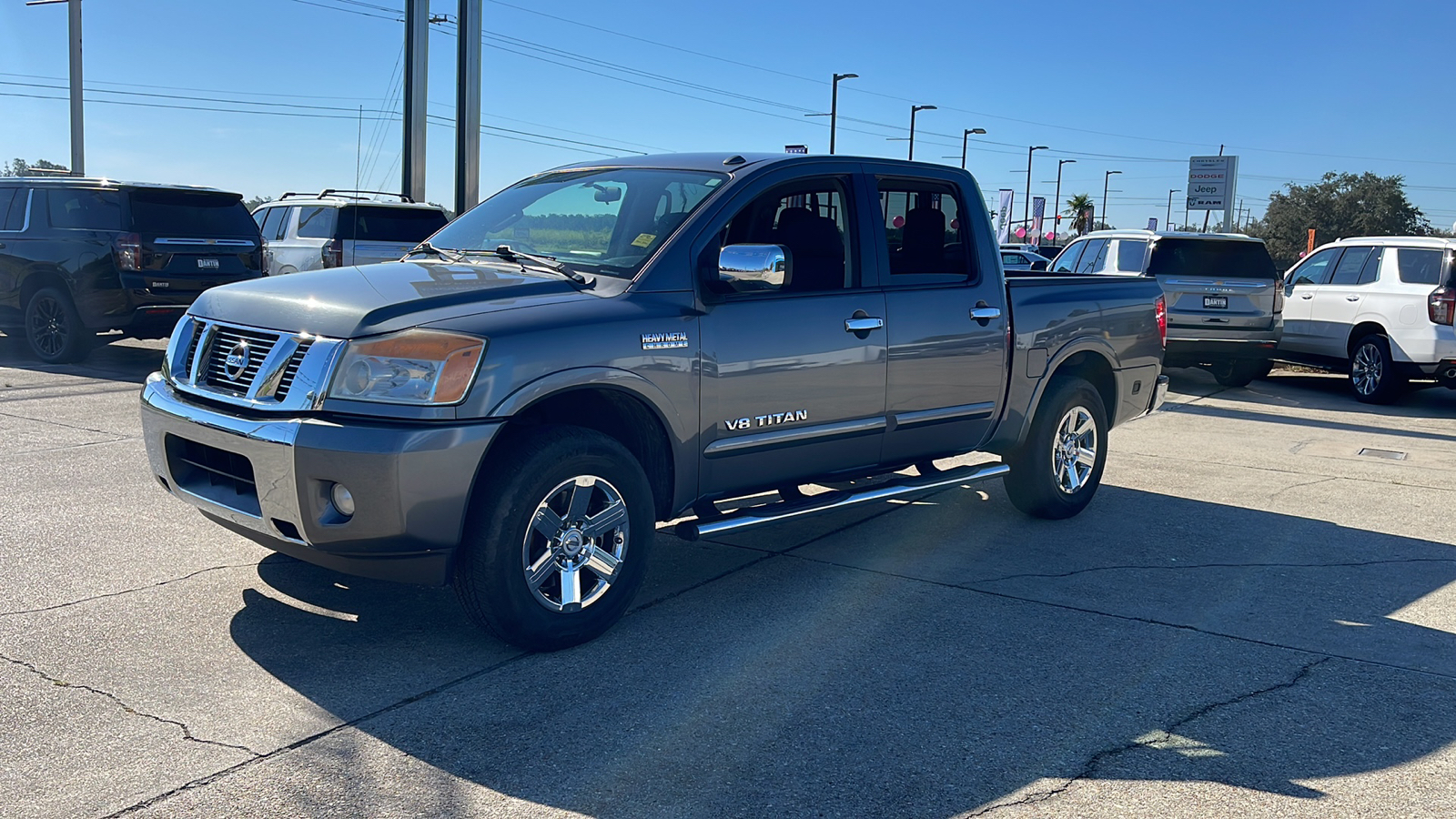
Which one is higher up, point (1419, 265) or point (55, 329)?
point (1419, 265)

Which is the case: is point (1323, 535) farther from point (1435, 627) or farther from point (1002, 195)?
point (1002, 195)

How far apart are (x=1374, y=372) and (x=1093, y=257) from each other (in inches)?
139

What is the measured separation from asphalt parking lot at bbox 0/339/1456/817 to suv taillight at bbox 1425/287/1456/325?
Result: 6.48 m

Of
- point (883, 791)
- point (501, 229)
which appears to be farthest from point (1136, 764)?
point (501, 229)

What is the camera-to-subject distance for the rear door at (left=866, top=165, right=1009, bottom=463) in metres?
5.74

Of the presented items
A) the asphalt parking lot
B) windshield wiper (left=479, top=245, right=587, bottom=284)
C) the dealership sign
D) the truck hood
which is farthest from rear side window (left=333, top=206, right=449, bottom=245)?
the dealership sign

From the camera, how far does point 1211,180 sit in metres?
59.9

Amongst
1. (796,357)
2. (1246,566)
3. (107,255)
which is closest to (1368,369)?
(1246,566)

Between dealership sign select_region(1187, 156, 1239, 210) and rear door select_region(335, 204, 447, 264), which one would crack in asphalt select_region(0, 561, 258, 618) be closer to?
rear door select_region(335, 204, 447, 264)

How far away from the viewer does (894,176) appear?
601cm

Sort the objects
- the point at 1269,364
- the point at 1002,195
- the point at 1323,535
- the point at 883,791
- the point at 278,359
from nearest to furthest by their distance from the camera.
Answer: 1. the point at 883,791
2. the point at 278,359
3. the point at 1323,535
4. the point at 1269,364
5. the point at 1002,195

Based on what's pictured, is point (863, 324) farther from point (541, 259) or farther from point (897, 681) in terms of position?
point (897, 681)

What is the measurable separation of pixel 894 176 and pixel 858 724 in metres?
3.05

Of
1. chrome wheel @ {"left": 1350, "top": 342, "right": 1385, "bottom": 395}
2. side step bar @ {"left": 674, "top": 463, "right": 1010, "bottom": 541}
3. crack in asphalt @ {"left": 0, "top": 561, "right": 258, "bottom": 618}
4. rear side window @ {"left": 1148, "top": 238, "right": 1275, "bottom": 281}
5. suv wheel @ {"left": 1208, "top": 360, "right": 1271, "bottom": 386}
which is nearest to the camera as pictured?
crack in asphalt @ {"left": 0, "top": 561, "right": 258, "bottom": 618}
